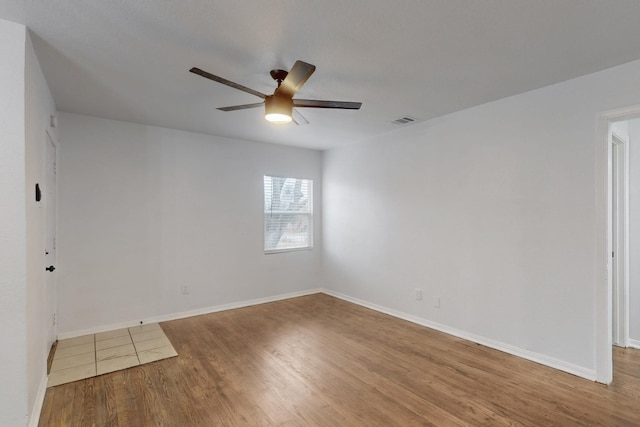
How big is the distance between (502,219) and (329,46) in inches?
94.6

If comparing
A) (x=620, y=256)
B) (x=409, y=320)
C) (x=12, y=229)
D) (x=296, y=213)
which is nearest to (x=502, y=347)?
(x=409, y=320)

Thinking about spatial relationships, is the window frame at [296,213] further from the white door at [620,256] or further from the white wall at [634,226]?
the white wall at [634,226]

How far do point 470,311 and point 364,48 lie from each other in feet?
9.55

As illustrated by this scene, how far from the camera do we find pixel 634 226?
3.37m

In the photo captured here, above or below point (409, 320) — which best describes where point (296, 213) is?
above

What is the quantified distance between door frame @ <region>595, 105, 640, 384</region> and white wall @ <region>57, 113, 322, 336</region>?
3.93 m

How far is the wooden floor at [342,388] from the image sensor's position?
86.9 inches

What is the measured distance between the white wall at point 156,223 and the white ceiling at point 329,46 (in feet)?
2.42

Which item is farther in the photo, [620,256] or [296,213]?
[296,213]

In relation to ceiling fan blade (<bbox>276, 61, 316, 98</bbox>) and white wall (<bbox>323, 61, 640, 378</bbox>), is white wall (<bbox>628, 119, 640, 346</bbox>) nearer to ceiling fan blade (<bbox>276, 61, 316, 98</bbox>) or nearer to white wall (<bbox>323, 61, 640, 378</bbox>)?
white wall (<bbox>323, 61, 640, 378</bbox>)

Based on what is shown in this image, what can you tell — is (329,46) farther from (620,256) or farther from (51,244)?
(620,256)

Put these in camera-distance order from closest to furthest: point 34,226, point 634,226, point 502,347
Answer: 1. point 34,226
2. point 502,347
3. point 634,226

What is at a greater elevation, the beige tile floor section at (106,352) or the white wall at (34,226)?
the white wall at (34,226)

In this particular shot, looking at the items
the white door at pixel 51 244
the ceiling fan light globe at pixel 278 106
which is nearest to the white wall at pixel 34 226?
the white door at pixel 51 244
